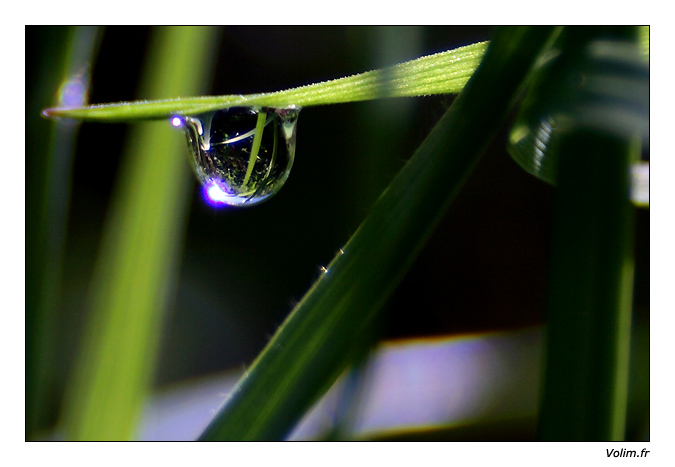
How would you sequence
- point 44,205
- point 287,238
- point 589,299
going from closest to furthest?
point 589,299 → point 44,205 → point 287,238

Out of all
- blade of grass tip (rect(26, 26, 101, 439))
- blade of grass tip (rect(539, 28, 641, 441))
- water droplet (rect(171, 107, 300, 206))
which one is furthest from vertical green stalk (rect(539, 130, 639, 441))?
blade of grass tip (rect(26, 26, 101, 439))

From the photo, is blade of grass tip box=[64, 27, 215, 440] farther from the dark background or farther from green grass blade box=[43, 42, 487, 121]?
the dark background

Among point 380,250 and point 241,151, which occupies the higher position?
point 241,151

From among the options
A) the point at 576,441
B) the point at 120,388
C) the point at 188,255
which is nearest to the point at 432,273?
the point at 188,255

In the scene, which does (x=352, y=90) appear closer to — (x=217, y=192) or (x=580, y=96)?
(x=580, y=96)

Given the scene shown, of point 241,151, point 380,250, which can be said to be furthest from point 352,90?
point 241,151

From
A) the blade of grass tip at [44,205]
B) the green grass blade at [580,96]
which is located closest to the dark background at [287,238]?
the blade of grass tip at [44,205]

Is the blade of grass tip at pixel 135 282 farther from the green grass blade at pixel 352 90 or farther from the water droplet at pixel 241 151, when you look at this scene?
the green grass blade at pixel 352 90
